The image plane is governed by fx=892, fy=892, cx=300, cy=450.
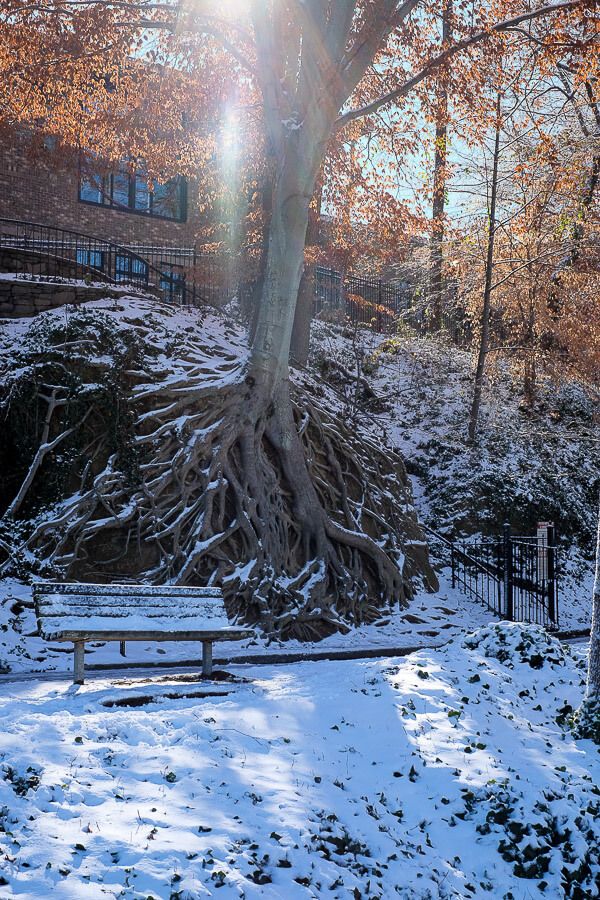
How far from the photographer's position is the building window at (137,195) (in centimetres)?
2909

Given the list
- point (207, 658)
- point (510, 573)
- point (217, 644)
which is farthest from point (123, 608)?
point (510, 573)

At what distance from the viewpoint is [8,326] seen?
47.7 ft

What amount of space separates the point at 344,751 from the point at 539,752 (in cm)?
→ 149

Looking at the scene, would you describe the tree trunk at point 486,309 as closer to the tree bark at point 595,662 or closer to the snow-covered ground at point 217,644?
the snow-covered ground at point 217,644

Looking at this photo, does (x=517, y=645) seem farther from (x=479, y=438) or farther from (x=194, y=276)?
(x=194, y=276)

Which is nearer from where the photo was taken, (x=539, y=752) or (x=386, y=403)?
(x=539, y=752)

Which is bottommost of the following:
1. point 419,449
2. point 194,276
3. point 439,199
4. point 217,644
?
point 217,644

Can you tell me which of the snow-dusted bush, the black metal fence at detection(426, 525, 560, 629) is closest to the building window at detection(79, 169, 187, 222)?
the black metal fence at detection(426, 525, 560, 629)

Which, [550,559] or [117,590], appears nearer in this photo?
[117,590]

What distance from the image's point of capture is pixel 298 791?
17.4 feet

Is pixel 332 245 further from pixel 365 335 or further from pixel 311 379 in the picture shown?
pixel 365 335

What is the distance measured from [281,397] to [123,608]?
670 cm

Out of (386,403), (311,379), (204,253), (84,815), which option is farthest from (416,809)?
(204,253)

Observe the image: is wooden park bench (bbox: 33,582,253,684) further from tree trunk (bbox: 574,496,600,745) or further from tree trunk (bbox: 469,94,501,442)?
tree trunk (bbox: 469,94,501,442)
